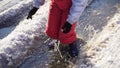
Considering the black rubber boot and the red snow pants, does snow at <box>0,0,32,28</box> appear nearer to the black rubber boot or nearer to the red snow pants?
the red snow pants

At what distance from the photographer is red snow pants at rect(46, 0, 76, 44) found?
191 inches

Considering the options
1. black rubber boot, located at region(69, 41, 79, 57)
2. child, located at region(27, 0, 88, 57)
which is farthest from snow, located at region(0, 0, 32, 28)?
black rubber boot, located at region(69, 41, 79, 57)

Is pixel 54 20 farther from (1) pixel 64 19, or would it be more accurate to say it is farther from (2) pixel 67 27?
(2) pixel 67 27

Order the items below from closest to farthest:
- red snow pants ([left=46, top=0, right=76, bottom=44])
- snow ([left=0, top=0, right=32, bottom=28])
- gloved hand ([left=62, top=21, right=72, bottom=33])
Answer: gloved hand ([left=62, top=21, right=72, bottom=33]) → red snow pants ([left=46, top=0, right=76, bottom=44]) → snow ([left=0, top=0, right=32, bottom=28])

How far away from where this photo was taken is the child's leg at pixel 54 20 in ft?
16.2

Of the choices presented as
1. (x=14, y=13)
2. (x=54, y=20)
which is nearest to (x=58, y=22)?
(x=54, y=20)

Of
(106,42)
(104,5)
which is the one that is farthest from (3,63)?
(104,5)

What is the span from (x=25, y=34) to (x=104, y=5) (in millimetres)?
2275

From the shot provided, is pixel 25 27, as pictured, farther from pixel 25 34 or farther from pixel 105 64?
pixel 105 64

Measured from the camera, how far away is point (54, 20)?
4992 mm

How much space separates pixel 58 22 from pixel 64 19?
0.18 m

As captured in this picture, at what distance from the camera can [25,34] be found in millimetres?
5793

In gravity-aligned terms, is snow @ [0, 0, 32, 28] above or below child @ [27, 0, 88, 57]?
above

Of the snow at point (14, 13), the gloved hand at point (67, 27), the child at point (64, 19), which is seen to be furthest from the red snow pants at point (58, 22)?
the snow at point (14, 13)
